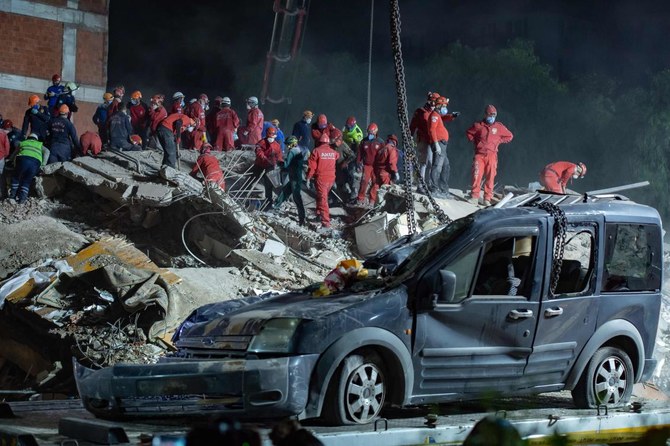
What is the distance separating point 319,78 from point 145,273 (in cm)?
2767

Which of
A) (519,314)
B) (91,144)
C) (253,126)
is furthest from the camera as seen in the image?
(253,126)

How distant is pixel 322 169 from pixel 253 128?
5.15m

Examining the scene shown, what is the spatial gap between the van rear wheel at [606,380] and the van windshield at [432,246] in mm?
1470

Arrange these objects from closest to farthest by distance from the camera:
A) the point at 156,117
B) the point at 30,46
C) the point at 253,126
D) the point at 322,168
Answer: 1. the point at 322,168
2. the point at 156,117
3. the point at 253,126
4. the point at 30,46

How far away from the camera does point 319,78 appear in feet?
132

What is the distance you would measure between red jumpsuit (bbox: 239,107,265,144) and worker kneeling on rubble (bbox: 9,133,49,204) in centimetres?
614

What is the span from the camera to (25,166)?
1873 centimetres

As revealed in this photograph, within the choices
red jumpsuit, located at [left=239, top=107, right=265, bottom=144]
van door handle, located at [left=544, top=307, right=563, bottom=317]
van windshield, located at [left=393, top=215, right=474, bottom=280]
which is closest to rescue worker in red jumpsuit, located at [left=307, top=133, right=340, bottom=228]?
red jumpsuit, located at [left=239, top=107, right=265, bottom=144]

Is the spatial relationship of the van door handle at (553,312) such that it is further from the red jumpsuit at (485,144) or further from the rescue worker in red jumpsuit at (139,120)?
the rescue worker in red jumpsuit at (139,120)

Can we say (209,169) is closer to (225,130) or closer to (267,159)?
(267,159)

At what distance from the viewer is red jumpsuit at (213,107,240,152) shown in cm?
2334

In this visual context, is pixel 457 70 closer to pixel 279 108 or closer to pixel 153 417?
pixel 279 108

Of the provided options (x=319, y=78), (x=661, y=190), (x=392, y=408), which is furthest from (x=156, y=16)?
(x=392, y=408)

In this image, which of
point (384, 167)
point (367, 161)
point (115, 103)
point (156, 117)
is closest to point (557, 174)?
point (384, 167)
